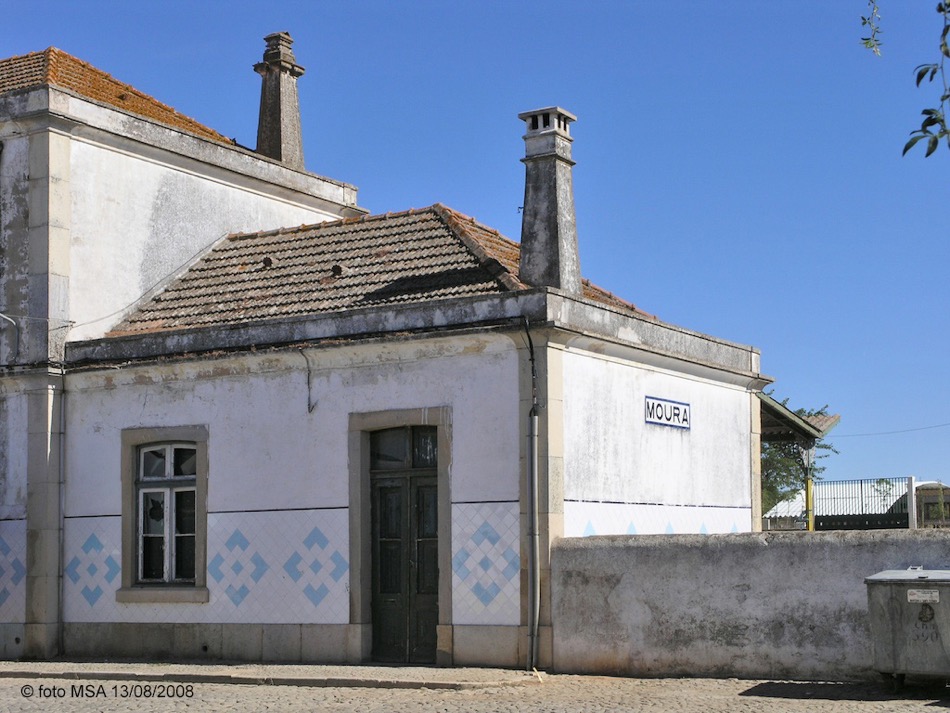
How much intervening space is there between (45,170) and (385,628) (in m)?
7.30

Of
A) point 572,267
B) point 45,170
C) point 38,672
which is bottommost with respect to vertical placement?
point 38,672

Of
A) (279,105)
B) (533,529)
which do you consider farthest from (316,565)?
(279,105)

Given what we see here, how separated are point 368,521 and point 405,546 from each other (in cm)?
53

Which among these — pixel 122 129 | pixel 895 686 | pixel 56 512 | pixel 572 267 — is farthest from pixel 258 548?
pixel 895 686

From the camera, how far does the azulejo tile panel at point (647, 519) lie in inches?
609

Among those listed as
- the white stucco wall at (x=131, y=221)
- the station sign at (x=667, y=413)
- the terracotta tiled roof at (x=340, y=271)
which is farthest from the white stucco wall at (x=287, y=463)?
the station sign at (x=667, y=413)

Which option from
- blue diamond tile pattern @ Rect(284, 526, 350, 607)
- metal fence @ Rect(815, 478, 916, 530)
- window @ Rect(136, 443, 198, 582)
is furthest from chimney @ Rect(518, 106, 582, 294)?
metal fence @ Rect(815, 478, 916, 530)

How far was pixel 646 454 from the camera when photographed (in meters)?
16.8

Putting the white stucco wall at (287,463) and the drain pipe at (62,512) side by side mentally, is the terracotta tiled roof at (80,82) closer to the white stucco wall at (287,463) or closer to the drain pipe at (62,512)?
the drain pipe at (62,512)

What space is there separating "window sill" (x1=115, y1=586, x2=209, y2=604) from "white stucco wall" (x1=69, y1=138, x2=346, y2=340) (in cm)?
334

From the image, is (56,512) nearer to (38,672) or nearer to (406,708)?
(38,672)

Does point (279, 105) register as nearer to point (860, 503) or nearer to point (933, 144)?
point (860, 503)

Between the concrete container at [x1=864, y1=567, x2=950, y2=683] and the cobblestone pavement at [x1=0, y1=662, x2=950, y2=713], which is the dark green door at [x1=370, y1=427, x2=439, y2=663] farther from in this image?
the concrete container at [x1=864, y1=567, x2=950, y2=683]

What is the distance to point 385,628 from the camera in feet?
52.7
